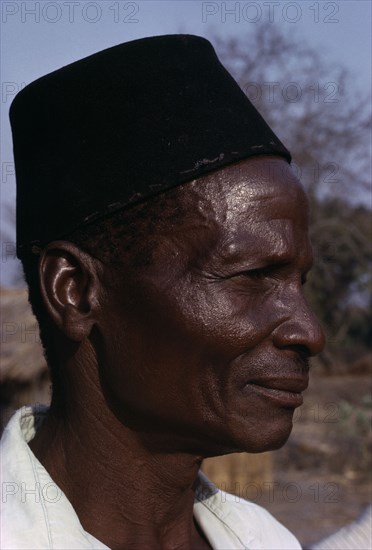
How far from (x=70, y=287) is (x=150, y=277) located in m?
0.21

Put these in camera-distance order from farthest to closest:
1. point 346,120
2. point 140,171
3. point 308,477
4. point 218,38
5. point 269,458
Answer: point 346,120
point 218,38
point 308,477
point 269,458
point 140,171

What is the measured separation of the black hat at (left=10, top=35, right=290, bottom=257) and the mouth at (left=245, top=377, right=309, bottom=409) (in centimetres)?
49

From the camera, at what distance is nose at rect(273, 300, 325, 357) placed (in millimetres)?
A: 1988

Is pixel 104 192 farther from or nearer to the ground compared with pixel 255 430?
farther from the ground

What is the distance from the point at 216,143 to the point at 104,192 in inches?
10.7

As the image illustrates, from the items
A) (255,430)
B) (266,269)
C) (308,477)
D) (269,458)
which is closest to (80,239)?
(266,269)

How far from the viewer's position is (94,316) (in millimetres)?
2070

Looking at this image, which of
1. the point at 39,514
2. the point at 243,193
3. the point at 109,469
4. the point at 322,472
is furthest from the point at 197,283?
the point at 322,472

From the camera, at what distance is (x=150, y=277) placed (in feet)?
6.57

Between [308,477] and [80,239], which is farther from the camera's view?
[308,477]

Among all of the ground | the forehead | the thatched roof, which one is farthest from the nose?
the thatched roof

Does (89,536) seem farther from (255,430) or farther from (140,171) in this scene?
(140,171)

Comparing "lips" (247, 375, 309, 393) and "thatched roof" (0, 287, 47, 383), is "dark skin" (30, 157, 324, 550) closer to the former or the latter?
"lips" (247, 375, 309, 393)

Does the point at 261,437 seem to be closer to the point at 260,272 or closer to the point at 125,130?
the point at 260,272
